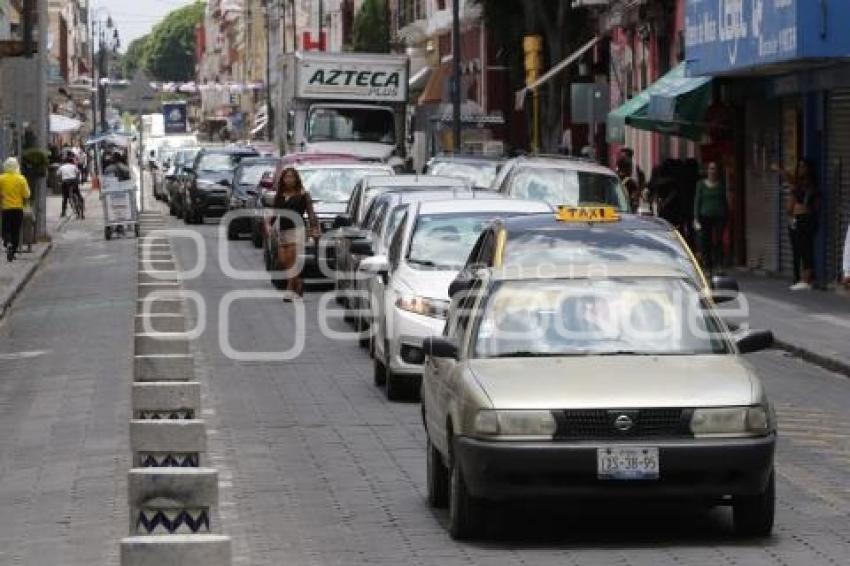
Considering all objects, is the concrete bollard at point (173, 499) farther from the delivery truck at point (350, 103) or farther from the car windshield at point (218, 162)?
the car windshield at point (218, 162)

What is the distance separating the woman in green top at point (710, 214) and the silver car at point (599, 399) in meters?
21.6

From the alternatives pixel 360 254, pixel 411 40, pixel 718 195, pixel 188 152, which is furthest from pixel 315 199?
pixel 411 40

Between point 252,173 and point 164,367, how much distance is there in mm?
39594

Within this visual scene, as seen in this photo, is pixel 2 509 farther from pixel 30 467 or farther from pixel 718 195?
pixel 718 195

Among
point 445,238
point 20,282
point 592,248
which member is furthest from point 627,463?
point 20,282

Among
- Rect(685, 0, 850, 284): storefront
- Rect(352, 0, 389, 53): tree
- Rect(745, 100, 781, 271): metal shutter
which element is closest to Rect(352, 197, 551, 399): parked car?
Rect(685, 0, 850, 284): storefront

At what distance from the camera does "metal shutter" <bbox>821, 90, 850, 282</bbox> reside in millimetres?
31719

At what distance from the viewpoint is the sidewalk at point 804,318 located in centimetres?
2289

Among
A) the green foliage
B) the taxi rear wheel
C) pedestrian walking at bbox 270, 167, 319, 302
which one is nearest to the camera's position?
the taxi rear wheel

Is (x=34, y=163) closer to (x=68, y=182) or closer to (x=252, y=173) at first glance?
(x=252, y=173)

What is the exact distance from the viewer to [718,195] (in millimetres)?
34188

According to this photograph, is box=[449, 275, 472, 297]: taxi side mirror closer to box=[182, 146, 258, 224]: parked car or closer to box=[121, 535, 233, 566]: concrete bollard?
box=[121, 535, 233, 566]: concrete bollard

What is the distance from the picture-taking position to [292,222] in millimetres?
30328

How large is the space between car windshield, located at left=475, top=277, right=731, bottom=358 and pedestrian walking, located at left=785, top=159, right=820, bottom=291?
18575mm
